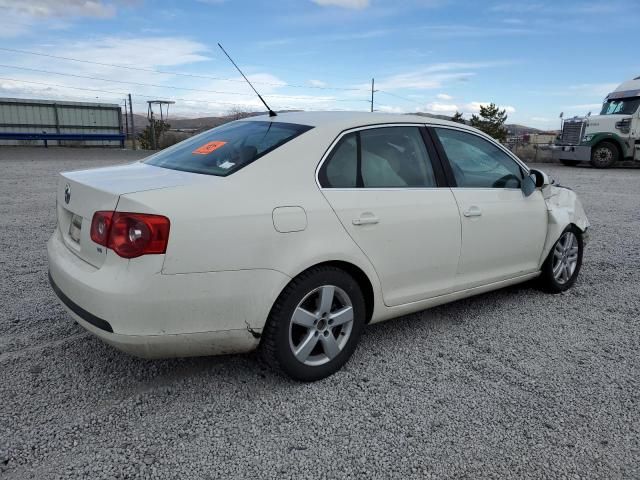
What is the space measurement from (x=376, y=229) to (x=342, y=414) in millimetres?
1083

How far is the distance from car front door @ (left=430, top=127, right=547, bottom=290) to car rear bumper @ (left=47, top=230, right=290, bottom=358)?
1.62 metres

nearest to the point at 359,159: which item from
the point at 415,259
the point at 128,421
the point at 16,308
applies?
the point at 415,259

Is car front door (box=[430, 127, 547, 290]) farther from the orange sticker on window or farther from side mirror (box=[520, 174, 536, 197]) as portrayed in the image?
the orange sticker on window

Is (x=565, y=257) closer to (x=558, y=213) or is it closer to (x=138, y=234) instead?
(x=558, y=213)

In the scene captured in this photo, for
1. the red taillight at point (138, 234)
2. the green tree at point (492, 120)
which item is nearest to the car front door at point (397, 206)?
the red taillight at point (138, 234)

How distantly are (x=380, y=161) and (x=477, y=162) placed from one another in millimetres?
1050

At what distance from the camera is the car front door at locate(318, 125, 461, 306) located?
124 inches

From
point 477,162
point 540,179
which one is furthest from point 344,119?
point 540,179

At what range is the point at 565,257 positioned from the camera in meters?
4.80

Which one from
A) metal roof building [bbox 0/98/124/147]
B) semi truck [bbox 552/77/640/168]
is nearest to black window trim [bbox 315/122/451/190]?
semi truck [bbox 552/77/640/168]

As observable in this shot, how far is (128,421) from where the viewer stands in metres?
2.66

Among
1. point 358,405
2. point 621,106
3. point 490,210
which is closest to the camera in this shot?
point 358,405

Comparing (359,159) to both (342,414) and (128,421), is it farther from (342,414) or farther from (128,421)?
(128,421)

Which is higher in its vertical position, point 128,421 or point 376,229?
point 376,229
